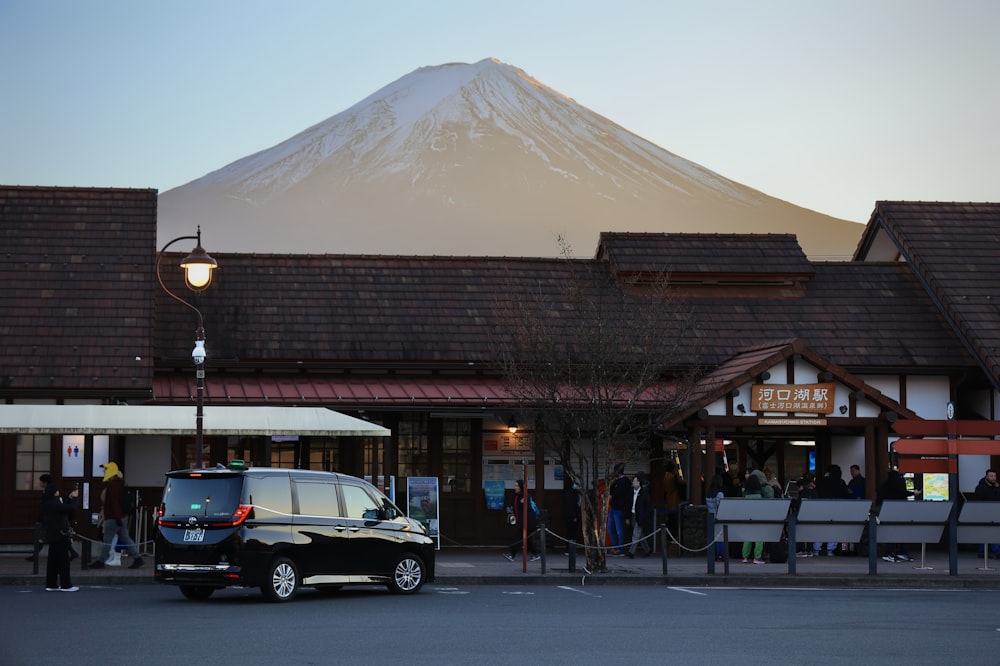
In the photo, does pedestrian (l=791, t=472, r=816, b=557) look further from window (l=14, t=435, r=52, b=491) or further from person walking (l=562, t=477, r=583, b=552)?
window (l=14, t=435, r=52, b=491)

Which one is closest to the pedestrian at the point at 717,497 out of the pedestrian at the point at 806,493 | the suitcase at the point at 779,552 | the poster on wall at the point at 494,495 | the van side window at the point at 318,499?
the suitcase at the point at 779,552

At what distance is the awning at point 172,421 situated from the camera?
25.2 meters

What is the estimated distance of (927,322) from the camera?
33.7 m

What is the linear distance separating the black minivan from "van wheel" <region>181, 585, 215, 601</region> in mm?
14

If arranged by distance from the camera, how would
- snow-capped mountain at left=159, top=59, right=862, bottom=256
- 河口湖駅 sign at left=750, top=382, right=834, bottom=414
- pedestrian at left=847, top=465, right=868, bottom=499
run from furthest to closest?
snow-capped mountain at left=159, top=59, right=862, bottom=256 < 河口湖駅 sign at left=750, top=382, right=834, bottom=414 < pedestrian at left=847, top=465, right=868, bottom=499

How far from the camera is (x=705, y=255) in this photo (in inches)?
1391

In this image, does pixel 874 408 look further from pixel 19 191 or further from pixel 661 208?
pixel 661 208

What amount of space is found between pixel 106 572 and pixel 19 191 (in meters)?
12.6

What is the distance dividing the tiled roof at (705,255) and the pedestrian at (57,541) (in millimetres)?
16582

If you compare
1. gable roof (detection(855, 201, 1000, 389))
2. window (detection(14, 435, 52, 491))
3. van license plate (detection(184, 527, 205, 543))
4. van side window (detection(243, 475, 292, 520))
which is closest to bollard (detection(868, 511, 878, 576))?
gable roof (detection(855, 201, 1000, 389))

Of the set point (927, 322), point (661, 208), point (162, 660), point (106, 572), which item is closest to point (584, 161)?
point (661, 208)

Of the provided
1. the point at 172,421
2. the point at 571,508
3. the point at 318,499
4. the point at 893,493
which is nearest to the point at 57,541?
the point at 318,499

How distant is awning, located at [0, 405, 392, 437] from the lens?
25.2 m

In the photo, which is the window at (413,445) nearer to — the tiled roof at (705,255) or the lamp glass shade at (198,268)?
the tiled roof at (705,255)
